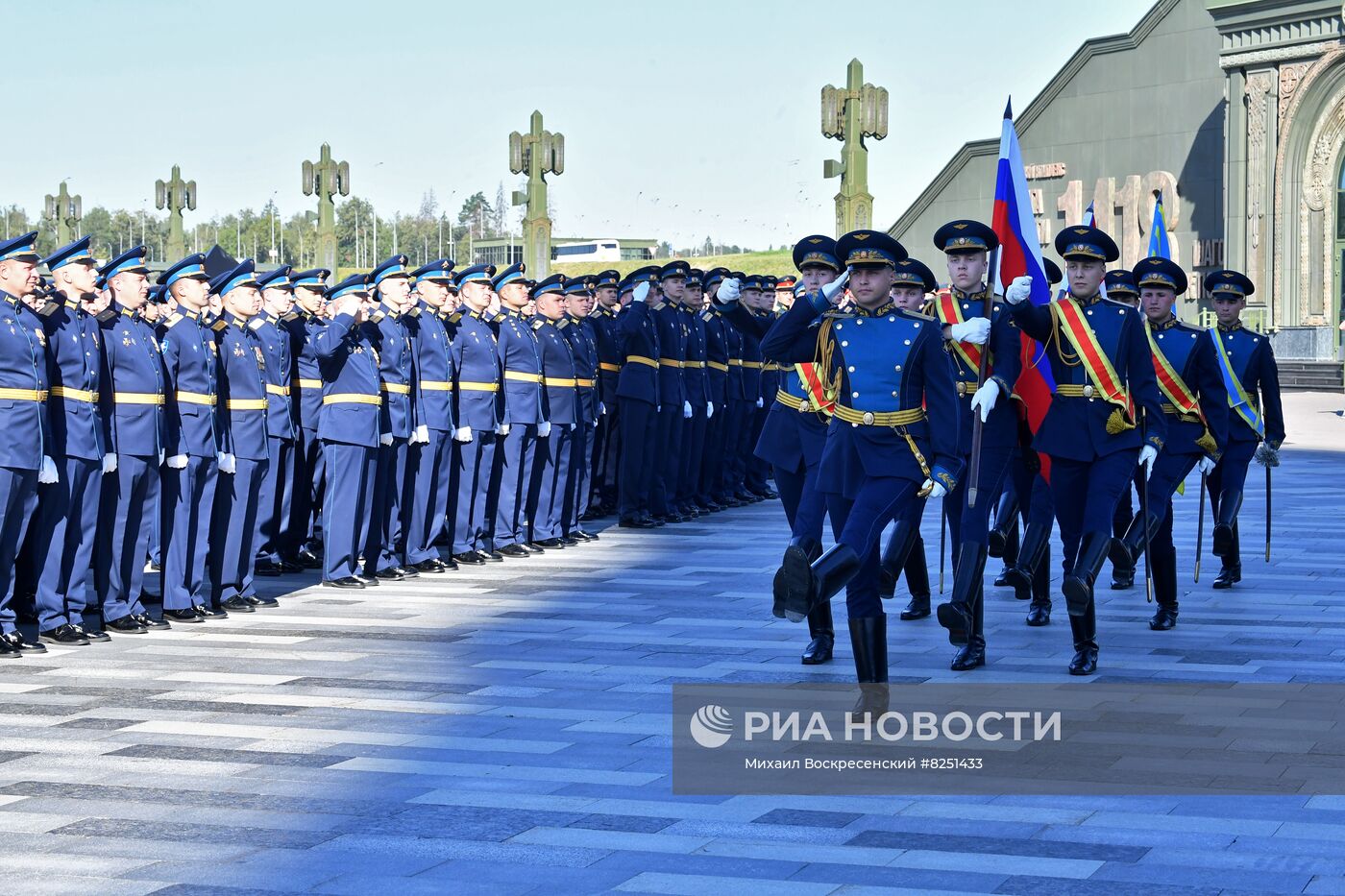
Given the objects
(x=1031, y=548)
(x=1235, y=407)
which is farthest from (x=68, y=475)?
(x=1235, y=407)

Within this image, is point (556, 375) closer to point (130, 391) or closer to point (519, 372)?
point (519, 372)

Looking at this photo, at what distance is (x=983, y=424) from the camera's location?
8.81 metres

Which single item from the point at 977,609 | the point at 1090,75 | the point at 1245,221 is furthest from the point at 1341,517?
the point at 1090,75

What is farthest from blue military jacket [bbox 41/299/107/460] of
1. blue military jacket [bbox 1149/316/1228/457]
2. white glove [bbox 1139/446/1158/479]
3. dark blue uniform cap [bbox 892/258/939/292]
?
blue military jacket [bbox 1149/316/1228/457]

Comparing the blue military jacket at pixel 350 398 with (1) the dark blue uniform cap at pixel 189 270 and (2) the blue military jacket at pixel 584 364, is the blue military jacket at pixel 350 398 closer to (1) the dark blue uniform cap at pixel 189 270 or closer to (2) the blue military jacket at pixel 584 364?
(1) the dark blue uniform cap at pixel 189 270

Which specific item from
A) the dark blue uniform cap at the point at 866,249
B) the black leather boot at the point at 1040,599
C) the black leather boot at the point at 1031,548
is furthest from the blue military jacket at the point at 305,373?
the dark blue uniform cap at the point at 866,249

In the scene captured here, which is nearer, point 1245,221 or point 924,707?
point 924,707

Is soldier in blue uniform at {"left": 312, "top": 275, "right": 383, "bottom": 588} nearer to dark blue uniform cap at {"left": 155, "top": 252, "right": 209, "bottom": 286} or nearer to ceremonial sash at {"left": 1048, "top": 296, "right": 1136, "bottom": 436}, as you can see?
dark blue uniform cap at {"left": 155, "top": 252, "right": 209, "bottom": 286}

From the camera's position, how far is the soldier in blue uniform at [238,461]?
34.7 ft

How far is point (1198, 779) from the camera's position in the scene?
630cm

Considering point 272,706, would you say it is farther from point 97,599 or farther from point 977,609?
point 977,609

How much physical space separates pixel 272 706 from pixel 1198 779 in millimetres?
3802

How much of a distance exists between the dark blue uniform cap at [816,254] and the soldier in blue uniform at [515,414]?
16.2 ft

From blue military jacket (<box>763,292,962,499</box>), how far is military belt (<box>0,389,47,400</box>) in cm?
408
